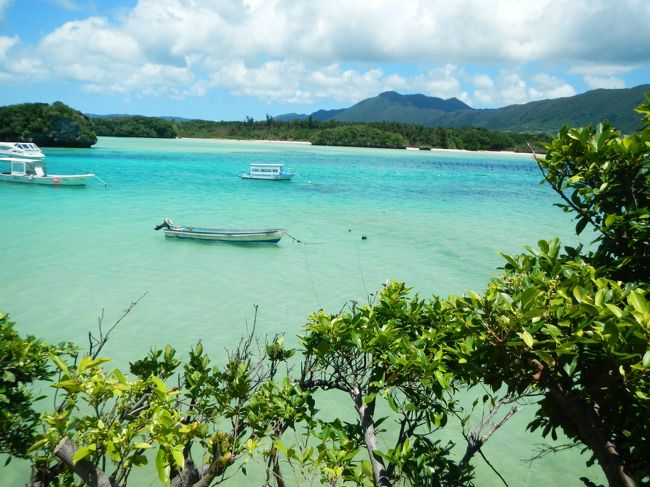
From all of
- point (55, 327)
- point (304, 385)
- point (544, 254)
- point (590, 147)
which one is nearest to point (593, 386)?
point (544, 254)

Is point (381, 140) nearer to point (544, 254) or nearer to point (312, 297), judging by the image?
point (312, 297)

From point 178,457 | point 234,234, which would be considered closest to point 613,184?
point 178,457

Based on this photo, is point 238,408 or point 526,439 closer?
point 238,408

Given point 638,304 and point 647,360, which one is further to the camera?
point 638,304

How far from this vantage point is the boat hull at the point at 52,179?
972 inches

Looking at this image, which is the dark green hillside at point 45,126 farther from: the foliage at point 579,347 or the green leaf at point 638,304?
the green leaf at point 638,304

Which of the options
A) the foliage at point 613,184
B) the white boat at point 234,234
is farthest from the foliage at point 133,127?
the foliage at point 613,184

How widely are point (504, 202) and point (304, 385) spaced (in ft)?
87.3

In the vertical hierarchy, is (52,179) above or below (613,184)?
below

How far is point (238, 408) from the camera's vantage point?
2344mm

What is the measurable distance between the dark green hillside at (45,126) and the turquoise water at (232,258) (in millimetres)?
37234

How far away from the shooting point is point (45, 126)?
188 feet

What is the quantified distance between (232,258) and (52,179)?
1698 centimetres

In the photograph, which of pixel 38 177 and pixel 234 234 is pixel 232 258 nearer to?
pixel 234 234
